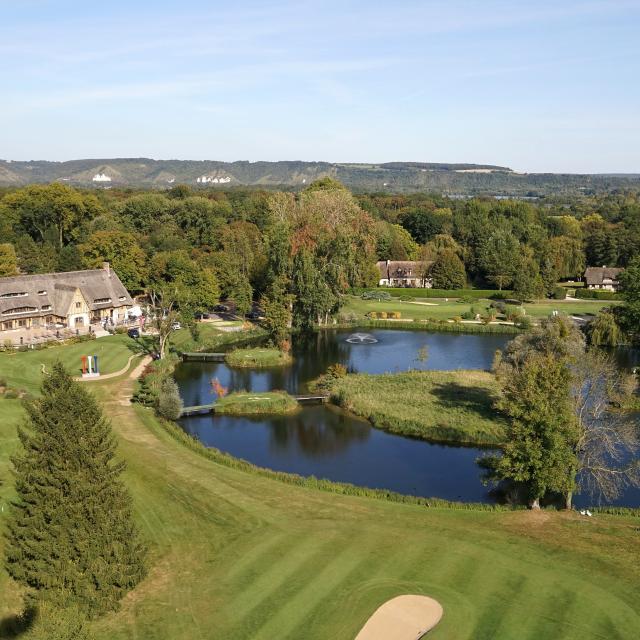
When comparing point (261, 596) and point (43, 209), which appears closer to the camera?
point (261, 596)

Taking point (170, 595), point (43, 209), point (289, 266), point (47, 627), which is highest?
point (43, 209)

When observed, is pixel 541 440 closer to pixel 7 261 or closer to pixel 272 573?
pixel 272 573

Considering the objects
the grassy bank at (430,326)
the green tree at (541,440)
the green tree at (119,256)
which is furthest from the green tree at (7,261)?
the green tree at (541,440)

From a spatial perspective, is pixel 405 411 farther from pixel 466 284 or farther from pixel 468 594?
pixel 466 284

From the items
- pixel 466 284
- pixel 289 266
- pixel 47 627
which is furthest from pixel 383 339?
pixel 47 627

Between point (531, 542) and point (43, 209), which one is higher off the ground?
point (43, 209)

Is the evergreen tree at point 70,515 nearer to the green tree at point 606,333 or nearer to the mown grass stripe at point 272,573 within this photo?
the mown grass stripe at point 272,573

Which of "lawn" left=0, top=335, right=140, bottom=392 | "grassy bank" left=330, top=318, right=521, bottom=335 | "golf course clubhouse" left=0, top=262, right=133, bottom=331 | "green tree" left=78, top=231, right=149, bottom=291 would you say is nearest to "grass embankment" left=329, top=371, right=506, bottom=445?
"lawn" left=0, top=335, right=140, bottom=392
